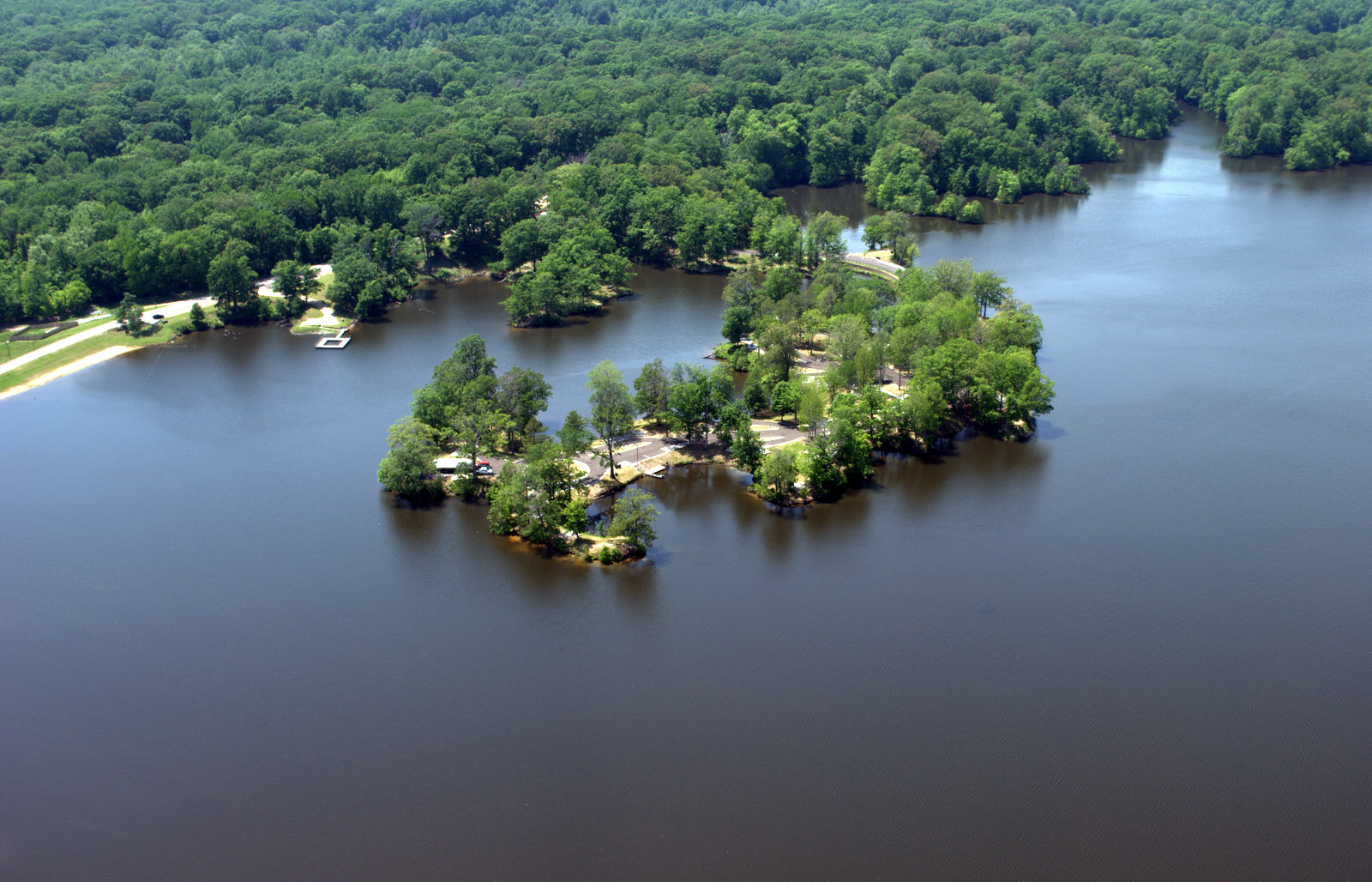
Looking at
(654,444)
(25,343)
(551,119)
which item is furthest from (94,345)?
(551,119)

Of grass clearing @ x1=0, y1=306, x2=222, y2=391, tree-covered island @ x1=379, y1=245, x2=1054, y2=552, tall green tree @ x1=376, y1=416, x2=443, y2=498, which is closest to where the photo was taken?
tree-covered island @ x1=379, y1=245, x2=1054, y2=552

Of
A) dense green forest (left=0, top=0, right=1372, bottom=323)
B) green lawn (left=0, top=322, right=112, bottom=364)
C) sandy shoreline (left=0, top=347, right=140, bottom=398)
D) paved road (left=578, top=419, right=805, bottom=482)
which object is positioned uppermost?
dense green forest (left=0, top=0, right=1372, bottom=323)

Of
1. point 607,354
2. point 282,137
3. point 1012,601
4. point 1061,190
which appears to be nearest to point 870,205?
point 1061,190

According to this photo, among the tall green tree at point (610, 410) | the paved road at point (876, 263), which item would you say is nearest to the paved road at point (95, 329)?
the tall green tree at point (610, 410)

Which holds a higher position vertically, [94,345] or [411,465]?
[94,345]

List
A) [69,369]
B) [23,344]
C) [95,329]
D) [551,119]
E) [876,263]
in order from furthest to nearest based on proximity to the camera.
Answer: [551,119], [876,263], [95,329], [23,344], [69,369]

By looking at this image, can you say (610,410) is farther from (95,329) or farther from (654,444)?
(95,329)

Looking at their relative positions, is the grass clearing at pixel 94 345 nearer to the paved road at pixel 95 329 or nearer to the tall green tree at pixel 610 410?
the paved road at pixel 95 329

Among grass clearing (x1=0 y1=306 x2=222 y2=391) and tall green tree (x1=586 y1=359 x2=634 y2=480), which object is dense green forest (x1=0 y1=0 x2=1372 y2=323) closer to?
grass clearing (x1=0 y1=306 x2=222 y2=391)

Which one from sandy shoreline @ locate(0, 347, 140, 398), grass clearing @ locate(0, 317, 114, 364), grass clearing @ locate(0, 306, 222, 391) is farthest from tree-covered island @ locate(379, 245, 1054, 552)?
grass clearing @ locate(0, 317, 114, 364)
